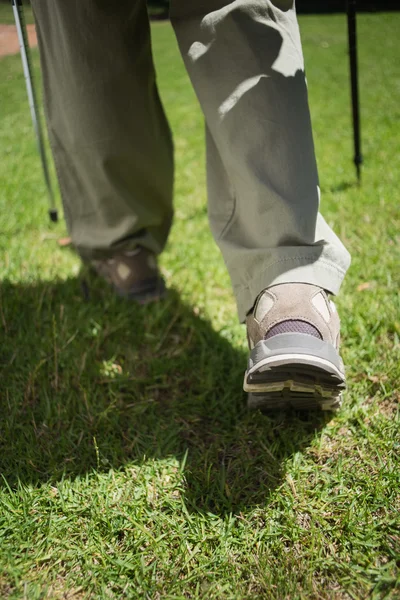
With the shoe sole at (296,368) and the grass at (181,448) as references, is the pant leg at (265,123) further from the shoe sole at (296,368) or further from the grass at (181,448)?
the grass at (181,448)

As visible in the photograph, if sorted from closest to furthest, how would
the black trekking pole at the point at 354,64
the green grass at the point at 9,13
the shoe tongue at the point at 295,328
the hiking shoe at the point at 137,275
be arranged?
the shoe tongue at the point at 295,328, the green grass at the point at 9,13, the hiking shoe at the point at 137,275, the black trekking pole at the point at 354,64

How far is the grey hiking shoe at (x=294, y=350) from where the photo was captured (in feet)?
3.54

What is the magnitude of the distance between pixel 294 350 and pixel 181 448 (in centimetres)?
43

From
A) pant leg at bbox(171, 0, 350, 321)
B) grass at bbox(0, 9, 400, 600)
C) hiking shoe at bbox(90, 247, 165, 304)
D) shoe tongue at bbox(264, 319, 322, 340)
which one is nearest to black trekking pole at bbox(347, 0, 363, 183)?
grass at bbox(0, 9, 400, 600)

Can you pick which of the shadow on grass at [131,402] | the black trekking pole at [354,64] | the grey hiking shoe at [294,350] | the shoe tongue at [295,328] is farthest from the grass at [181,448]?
the black trekking pole at [354,64]

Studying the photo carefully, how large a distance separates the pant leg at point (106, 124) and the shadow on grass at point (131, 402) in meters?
0.31

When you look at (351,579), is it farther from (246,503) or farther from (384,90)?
(384,90)

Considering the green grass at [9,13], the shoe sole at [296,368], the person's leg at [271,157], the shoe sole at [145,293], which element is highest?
the green grass at [9,13]

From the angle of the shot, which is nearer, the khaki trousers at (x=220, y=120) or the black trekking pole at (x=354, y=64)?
the khaki trousers at (x=220, y=120)

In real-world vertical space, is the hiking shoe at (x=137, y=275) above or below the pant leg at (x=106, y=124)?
below

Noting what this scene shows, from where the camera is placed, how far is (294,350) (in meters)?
1.07

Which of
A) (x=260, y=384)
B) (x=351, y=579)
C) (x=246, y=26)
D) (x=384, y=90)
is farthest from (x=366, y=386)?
(x=384, y=90)

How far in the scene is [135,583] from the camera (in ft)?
3.24

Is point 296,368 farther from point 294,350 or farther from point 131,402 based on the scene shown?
point 131,402
